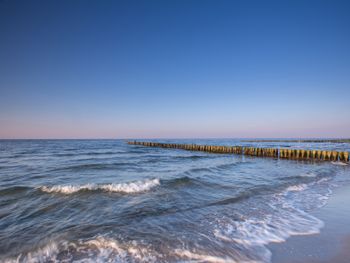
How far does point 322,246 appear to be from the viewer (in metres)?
4.05

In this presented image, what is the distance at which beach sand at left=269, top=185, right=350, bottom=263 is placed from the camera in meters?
3.62

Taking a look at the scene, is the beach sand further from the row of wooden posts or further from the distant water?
the row of wooden posts

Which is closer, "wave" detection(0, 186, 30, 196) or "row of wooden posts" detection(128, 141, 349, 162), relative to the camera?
"wave" detection(0, 186, 30, 196)

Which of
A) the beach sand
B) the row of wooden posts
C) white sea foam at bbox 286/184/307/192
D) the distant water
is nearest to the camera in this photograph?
the beach sand

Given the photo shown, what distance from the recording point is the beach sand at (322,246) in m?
3.62

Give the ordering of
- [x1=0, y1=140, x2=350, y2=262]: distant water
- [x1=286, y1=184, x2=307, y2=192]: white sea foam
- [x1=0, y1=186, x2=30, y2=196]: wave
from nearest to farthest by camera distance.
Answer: [x1=0, y1=140, x2=350, y2=262]: distant water, [x1=0, y1=186, x2=30, y2=196]: wave, [x1=286, y1=184, x2=307, y2=192]: white sea foam

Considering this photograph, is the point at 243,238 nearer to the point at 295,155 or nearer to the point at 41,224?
the point at 41,224

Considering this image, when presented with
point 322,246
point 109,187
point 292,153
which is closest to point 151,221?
point 322,246

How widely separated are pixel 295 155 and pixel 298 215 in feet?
73.1

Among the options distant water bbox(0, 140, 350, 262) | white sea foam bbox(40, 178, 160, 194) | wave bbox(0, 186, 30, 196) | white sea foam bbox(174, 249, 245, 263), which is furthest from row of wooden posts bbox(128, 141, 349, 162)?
wave bbox(0, 186, 30, 196)

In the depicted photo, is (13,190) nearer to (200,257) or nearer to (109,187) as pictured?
(109,187)

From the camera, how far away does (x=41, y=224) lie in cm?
555

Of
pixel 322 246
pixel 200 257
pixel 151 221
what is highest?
pixel 322 246

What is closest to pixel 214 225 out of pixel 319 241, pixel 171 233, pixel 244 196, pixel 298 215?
pixel 171 233
